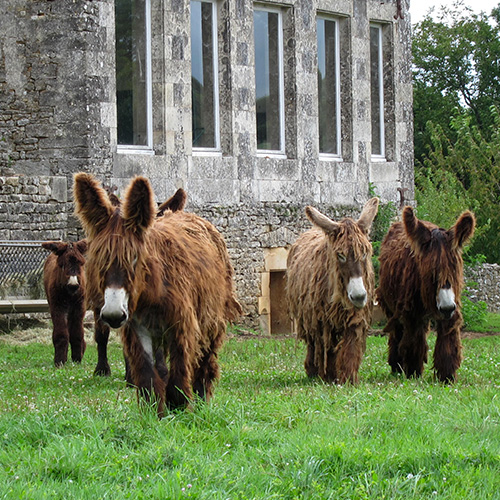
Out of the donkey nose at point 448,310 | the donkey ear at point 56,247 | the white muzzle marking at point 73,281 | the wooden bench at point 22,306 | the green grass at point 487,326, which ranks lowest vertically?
the green grass at point 487,326

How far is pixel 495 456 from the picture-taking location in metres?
5.52

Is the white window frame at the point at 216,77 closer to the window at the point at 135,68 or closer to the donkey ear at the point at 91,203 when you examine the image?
the window at the point at 135,68

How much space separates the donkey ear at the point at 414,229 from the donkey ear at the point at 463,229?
287 mm

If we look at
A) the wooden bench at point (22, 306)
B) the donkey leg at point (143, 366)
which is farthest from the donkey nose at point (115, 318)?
the wooden bench at point (22, 306)

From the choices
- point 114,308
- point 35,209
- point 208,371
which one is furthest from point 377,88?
point 114,308

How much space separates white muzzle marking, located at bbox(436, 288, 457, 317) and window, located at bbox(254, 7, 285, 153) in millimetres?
10108

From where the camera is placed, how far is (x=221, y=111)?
17.9m

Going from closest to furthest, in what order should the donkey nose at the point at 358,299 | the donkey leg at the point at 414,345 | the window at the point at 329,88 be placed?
the donkey nose at the point at 358,299 < the donkey leg at the point at 414,345 < the window at the point at 329,88

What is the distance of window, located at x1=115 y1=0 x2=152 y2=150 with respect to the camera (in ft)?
55.2

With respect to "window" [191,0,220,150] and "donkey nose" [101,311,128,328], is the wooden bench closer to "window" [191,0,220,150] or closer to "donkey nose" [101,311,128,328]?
"window" [191,0,220,150]

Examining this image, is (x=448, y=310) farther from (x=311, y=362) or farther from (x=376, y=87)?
(x=376, y=87)

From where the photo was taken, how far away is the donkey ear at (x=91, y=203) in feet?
21.4

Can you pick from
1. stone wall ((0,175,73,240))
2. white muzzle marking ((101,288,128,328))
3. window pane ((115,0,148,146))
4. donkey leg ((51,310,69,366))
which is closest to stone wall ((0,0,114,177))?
stone wall ((0,175,73,240))

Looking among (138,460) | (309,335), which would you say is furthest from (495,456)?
(309,335)
